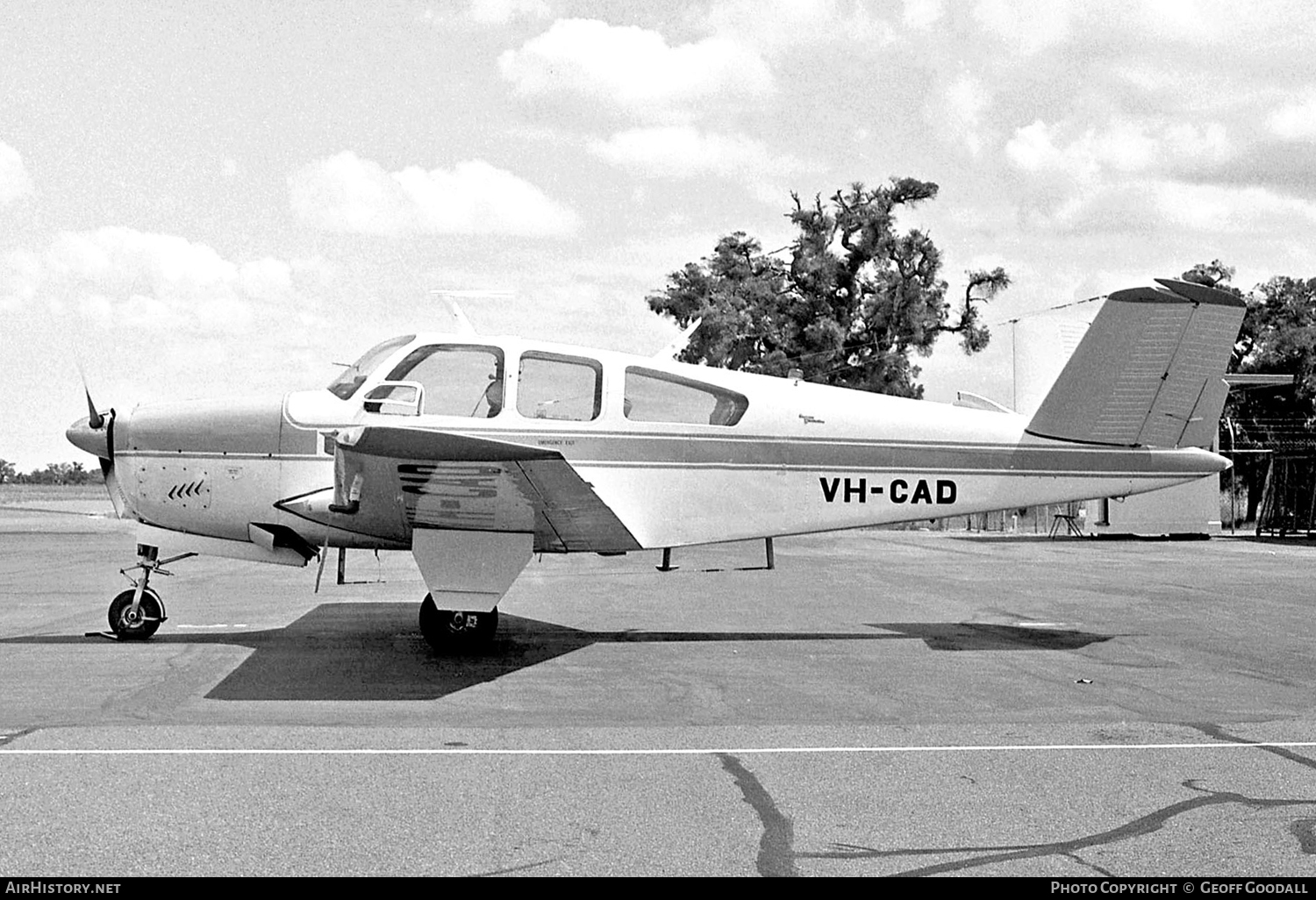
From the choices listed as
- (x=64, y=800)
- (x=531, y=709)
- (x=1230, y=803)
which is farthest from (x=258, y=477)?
(x=1230, y=803)

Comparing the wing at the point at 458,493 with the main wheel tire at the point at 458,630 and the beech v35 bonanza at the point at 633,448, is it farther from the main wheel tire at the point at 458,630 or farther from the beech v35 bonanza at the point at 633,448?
the main wheel tire at the point at 458,630

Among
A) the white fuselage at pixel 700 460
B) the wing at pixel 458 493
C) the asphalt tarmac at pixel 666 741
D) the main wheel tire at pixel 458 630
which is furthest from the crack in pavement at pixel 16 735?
the main wheel tire at pixel 458 630

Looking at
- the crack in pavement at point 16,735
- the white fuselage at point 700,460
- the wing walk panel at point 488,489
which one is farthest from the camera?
the white fuselage at point 700,460

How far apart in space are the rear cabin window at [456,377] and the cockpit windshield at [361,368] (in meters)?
0.19

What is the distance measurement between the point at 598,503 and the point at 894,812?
14.8 feet

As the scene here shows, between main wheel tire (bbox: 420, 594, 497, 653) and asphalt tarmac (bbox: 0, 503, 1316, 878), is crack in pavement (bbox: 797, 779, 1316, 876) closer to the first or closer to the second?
asphalt tarmac (bbox: 0, 503, 1316, 878)

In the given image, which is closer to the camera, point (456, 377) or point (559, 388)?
point (456, 377)

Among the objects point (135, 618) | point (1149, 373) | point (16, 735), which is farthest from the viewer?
point (1149, 373)

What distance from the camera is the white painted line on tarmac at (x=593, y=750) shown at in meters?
5.99

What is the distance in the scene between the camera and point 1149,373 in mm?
10539

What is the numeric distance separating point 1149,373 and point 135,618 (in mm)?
8916

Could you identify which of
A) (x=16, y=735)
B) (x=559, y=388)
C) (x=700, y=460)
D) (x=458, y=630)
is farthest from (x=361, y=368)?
(x=16, y=735)

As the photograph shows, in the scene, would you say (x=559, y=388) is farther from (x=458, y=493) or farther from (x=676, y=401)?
(x=458, y=493)

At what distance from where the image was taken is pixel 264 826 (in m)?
4.70
